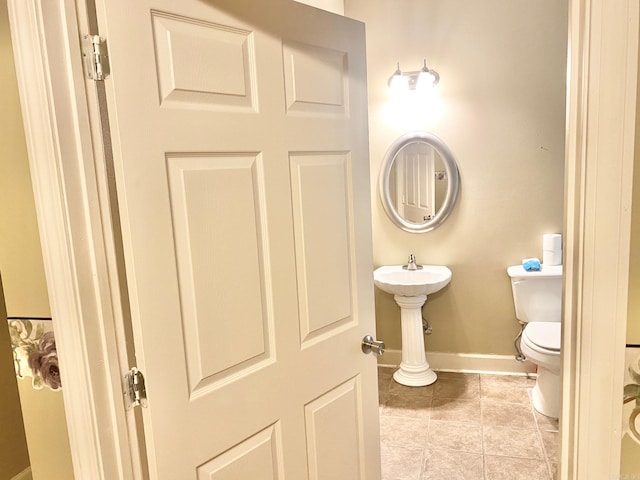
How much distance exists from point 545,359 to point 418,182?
1325mm

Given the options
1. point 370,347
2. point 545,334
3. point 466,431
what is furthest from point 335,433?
point 545,334

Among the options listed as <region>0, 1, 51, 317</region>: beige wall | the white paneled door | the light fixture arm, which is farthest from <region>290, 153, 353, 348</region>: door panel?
the light fixture arm

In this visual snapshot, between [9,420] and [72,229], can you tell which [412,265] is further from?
[72,229]

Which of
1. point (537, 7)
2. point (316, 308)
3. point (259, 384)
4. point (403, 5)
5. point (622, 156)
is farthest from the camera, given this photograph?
point (403, 5)

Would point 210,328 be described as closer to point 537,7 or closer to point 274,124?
point 274,124

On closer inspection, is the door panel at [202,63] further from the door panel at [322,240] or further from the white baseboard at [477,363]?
the white baseboard at [477,363]

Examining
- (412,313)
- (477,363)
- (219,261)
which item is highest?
(219,261)

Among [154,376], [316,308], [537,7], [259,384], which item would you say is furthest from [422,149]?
[154,376]

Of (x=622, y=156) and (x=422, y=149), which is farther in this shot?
(x=422, y=149)

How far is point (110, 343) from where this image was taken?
103 cm

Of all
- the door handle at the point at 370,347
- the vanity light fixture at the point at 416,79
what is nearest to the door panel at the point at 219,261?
the door handle at the point at 370,347

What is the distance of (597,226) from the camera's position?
3.04ft

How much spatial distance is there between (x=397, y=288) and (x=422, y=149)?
93 centimetres

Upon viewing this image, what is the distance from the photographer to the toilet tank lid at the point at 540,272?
2.83 metres
